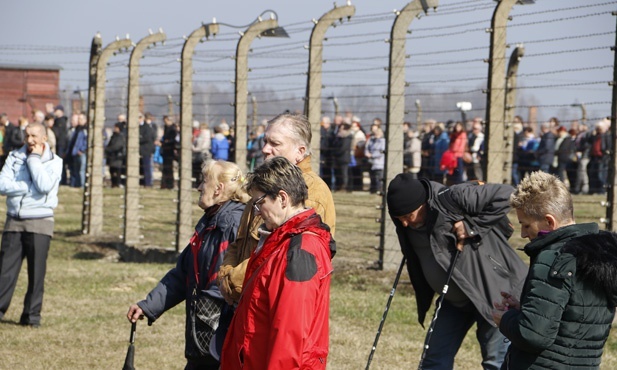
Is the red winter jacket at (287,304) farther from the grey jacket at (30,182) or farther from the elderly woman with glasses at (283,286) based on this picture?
the grey jacket at (30,182)

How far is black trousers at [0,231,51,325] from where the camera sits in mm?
10828

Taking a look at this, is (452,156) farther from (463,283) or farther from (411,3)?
(463,283)

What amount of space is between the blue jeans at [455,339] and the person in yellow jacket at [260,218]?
1.89 meters

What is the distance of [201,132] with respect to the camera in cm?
2788

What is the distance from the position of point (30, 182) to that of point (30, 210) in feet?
0.95

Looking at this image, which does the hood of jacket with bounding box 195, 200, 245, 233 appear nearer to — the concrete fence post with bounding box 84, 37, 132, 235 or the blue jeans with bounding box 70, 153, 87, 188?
the concrete fence post with bounding box 84, 37, 132, 235

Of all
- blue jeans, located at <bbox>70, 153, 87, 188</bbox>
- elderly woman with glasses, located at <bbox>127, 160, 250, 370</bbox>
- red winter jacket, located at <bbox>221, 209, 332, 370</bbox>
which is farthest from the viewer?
blue jeans, located at <bbox>70, 153, 87, 188</bbox>

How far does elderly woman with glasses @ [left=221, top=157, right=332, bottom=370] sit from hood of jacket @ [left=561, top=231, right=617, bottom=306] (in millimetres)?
1150

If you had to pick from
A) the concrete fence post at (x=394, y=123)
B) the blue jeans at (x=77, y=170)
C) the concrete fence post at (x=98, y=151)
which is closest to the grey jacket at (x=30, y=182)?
the concrete fence post at (x=394, y=123)

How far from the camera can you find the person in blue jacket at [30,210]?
10.6 metres

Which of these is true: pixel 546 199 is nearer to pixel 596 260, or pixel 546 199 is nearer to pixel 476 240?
pixel 596 260

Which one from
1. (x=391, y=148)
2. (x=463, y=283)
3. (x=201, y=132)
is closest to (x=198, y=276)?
(x=463, y=283)

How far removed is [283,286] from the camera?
4625 millimetres

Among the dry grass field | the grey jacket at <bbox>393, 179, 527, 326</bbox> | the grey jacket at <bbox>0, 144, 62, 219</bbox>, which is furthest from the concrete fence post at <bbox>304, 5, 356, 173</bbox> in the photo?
the grey jacket at <bbox>393, 179, 527, 326</bbox>
